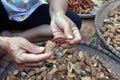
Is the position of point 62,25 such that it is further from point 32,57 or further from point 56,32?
point 32,57

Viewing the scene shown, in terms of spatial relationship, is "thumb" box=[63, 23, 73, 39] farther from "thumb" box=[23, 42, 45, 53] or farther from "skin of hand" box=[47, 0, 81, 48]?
"thumb" box=[23, 42, 45, 53]

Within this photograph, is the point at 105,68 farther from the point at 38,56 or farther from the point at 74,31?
the point at 38,56

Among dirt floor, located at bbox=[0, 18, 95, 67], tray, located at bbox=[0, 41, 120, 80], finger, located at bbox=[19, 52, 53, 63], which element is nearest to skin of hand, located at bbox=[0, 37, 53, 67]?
finger, located at bbox=[19, 52, 53, 63]

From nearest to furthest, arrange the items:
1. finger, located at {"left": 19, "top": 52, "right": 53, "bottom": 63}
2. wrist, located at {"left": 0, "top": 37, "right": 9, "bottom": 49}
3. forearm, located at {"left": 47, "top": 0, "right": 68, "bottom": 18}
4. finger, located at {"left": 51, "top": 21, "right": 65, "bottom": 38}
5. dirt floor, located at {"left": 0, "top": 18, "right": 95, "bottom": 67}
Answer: finger, located at {"left": 19, "top": 52, "right": 53, "bottom": 63}
wrist, located at {"left": 0, "top": 37, "right": 9, "bottom": 49}
finger, located at {"left": 51, "top": 21, "right": 65, "bottom": 38}
forearm, located at {"left": 47, "top": 0, "right": 68, "bottom": 18}
dirt floor, located at {"left": 0, "top": 18, "right": 95, "bottom": 67}

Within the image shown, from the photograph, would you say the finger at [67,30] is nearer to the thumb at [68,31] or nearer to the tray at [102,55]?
the thumb at [68,31]

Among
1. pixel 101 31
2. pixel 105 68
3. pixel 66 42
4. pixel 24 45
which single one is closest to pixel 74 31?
pixel 66 42

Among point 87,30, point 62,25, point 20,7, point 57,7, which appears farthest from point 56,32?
point 87,30

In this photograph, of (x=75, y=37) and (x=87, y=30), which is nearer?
(x=75, y=37)
